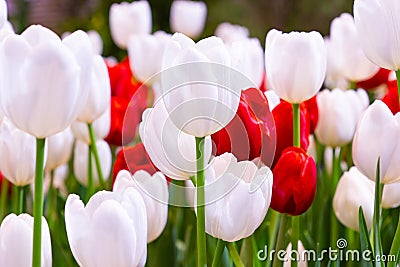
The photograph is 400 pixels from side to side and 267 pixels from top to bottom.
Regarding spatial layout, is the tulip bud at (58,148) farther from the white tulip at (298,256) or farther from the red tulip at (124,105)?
the white tulip at (298,256)

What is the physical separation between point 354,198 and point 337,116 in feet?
0.36

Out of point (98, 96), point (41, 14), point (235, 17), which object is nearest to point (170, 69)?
point (98, 96)

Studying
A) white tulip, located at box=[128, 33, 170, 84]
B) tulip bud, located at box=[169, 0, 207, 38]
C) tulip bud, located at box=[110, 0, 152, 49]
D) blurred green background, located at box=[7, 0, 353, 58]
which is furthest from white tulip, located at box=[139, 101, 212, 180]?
blurred green background, located at box=[7, 0, 353, 58]

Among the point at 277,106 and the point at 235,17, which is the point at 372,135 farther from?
the point at 235,17

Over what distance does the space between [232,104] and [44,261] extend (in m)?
0.12

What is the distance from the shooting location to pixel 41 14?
440 centimetres

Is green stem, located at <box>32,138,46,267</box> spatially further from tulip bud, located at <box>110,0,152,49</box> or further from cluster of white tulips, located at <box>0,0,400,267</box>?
tulip bud, located at <box>110,0,152,49</box>

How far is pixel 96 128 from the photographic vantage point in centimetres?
58

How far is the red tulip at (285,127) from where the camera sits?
1.45 ft

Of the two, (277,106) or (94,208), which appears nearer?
(94,208)

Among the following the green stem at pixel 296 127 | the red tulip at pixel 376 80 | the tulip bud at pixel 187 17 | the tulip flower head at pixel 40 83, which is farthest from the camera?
the tulip bud at pixel 187 17

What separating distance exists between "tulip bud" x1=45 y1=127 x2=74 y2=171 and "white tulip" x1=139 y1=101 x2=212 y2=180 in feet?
0.69

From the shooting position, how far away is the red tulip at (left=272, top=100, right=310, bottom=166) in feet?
1.45

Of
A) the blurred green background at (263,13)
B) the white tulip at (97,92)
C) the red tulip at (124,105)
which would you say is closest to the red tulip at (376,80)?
the red tulip at (124,105)
